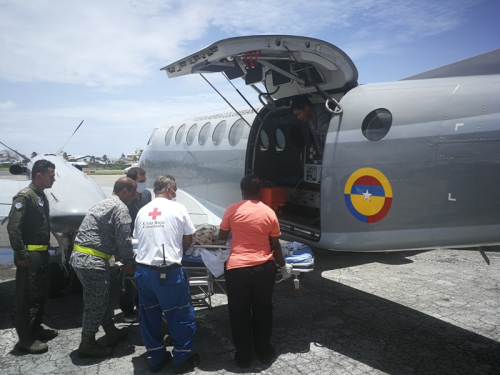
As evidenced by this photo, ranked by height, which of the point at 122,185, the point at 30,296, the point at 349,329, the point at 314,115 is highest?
the point at 314,115

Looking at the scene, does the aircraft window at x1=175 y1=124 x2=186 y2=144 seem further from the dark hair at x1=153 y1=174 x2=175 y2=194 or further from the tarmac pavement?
the dark hair at x1=153 y1=174 x2=175 y2=194

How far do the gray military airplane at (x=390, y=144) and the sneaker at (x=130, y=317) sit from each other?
2.64m

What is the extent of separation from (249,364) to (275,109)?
4365 mm

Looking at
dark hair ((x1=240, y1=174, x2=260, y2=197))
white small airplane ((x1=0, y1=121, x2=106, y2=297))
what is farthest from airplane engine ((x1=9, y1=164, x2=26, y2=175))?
dark hair ((x1=240, y1=174, x2=260, y2=197))

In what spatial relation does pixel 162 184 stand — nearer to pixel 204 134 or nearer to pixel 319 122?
pixel 319 122

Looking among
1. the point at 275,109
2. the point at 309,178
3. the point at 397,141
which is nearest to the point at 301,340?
the point at 397,141

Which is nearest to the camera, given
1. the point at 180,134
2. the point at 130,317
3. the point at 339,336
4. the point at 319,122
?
the point at 339,336

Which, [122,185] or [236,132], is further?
[236,132]

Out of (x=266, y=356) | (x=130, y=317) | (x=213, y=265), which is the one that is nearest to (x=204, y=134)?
(x=130, y=317)

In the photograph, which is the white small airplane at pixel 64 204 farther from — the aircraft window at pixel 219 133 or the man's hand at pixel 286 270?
the man's hand at pixel 286 270

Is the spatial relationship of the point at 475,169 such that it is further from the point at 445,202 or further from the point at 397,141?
the point at 397,141

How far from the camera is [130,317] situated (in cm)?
595

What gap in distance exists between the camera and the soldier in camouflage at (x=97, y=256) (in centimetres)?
468

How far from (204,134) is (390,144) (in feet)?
17.2
